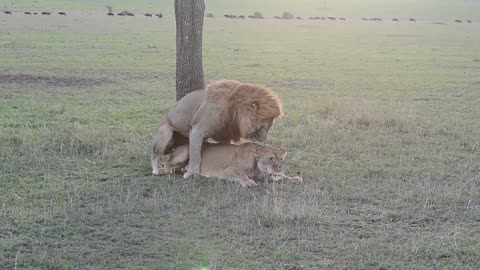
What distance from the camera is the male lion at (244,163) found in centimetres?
784

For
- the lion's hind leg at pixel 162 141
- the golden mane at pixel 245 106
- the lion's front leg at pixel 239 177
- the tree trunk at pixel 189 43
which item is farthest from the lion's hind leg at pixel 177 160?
the tree trunk at pixel 189 43

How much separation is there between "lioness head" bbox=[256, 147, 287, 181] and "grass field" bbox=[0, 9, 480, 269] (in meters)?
0.35

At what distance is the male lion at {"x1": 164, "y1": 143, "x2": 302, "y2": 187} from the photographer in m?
7.84

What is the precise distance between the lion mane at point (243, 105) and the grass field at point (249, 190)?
839 millimetres

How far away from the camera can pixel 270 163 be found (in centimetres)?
784

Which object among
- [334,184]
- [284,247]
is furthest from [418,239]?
[334,184]

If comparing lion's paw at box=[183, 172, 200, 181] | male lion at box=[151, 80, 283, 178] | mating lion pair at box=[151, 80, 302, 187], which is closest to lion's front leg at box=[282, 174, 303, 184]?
mating lion pair at box=[151, 80, 302, 187]

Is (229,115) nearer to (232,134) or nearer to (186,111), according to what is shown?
(232,134)

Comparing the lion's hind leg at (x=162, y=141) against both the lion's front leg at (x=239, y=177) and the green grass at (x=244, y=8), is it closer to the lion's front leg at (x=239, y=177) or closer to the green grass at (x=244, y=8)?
the lion's front leg at (x=239, y=177)

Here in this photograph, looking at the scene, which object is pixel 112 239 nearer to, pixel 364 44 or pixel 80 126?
pixel 80 126

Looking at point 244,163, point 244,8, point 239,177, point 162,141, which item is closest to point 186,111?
point 162,141

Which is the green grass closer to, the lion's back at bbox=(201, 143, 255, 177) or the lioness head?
the lion's back at bbox=(201, 143, 255, 177)

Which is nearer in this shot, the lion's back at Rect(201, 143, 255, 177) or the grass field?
the grass field

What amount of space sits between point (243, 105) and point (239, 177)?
93 cm
